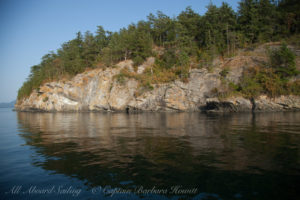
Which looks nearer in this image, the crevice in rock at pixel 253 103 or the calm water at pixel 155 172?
the calm water at pixel 155 172

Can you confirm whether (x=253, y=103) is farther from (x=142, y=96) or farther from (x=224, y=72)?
(x=142, y=96)

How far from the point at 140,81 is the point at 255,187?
2075 inches

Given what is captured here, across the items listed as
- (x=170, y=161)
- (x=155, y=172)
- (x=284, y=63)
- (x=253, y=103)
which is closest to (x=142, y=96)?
(x=253, y=103)

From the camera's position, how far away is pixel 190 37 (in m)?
64.9

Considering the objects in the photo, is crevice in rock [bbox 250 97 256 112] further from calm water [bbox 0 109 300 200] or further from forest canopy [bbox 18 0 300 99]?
calm water [bbox 0 109 300 200]

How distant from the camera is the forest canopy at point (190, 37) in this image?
190 ft

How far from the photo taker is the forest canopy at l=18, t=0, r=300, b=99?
5778cm

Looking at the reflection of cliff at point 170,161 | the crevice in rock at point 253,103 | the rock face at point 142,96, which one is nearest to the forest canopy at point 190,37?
the rock face at point 142,96

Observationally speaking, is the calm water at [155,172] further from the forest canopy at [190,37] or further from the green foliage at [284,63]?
the forest canopy at [190,37]

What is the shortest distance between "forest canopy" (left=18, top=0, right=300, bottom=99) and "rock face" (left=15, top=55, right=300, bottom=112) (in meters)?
5.69

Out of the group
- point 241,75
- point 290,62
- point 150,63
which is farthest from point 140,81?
point 290,62

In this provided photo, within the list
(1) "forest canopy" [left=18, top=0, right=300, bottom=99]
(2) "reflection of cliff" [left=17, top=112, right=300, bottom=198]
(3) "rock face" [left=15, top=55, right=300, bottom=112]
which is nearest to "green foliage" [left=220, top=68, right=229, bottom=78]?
(3) "rock face" [left=15, top=55, right=300, bottom=112]

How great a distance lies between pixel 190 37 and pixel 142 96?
96.9 feet

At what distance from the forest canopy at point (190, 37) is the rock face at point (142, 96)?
569 cm
